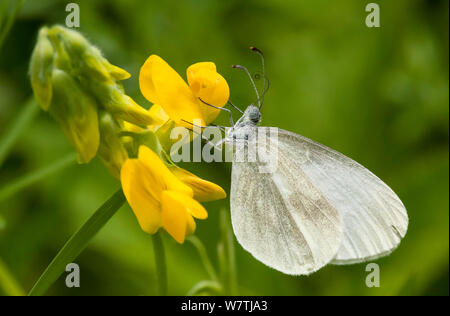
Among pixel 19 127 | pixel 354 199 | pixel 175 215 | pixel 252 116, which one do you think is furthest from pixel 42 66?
pixel 354 199

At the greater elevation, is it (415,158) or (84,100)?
(84,100)

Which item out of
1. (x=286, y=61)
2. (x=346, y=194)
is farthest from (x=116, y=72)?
(x=286, y=61)

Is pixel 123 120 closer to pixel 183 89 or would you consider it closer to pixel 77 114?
pixel 77 114

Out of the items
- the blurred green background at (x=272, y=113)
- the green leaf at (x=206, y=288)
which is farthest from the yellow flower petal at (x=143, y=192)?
the blurred green background at (x=272, y=113)

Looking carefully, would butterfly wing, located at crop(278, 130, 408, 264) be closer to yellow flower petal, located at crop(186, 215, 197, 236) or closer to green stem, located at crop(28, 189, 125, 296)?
yellow flower petal, located at crop(186, 215, 197, 236)

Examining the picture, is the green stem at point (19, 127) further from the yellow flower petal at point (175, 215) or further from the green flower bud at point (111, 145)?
the yellow flower petal at point (175, 215)
